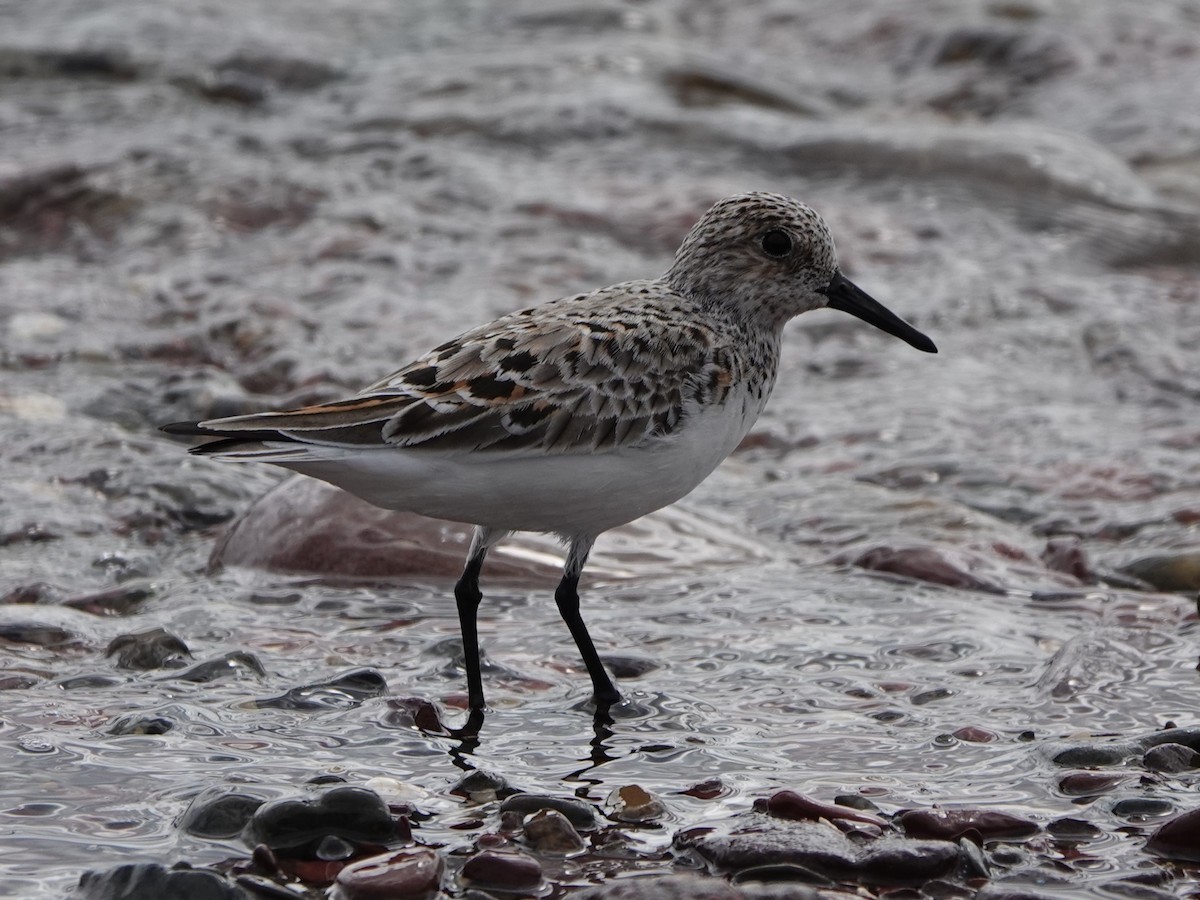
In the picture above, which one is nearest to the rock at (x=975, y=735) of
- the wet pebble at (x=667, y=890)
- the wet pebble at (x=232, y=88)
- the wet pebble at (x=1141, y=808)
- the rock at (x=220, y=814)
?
the wet pebble at (x=1141, y=808)

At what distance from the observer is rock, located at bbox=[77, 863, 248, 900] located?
373cm

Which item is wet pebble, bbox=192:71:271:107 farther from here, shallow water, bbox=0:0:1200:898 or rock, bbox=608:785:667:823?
rock, bbox=608:785:667:823

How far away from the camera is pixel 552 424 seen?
4.89 metres

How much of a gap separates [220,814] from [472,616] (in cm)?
130

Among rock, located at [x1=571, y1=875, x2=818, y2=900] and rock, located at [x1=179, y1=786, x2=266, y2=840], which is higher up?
rock, located at [x1=571, y1=875, x2=818, y2=900]

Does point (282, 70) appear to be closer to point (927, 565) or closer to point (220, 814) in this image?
point (927, 565)

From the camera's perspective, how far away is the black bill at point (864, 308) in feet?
19.1

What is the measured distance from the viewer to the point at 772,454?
26.7 ft

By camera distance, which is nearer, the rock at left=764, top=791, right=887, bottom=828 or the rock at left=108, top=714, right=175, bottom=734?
the rock at left=764, top=791, right=887, bottom=828

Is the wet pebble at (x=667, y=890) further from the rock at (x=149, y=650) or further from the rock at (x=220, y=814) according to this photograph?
the rock at (x=149, y=650)

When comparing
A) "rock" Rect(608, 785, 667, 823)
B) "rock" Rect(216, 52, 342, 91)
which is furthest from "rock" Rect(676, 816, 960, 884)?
"rock" Rect(216, 52, 342, 91)

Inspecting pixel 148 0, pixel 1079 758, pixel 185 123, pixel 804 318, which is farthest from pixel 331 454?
pixel 148 0

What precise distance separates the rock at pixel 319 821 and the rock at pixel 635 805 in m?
0.60

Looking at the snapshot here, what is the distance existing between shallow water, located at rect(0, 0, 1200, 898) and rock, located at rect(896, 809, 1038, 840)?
2.6 inches
